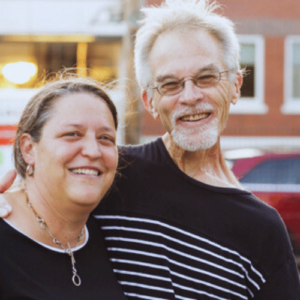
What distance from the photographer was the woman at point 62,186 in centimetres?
185

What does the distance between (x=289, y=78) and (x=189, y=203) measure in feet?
41.6

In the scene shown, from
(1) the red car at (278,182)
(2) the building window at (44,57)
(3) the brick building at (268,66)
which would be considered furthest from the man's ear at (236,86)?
(3) the brick building at (268,66)

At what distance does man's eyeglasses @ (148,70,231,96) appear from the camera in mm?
2283

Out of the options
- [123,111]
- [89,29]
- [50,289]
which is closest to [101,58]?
[89,29]

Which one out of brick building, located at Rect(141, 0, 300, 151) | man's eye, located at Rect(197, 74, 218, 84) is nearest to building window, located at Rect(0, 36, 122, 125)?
brick building, located at Rect(141, 0, 300, 151)

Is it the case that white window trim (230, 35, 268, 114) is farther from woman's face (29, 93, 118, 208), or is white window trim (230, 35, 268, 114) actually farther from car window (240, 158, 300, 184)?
woman's face (29, 93, 118, 208)

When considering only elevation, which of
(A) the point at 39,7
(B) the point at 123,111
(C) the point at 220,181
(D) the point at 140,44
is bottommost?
(C) the point at 220,181

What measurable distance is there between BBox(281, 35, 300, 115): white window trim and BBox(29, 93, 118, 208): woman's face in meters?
12.8

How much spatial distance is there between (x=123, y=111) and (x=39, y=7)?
11.3m

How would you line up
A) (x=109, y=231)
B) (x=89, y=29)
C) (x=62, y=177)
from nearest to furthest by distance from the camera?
1. (x=62, y=177)
2. (x=109, y=231)
3. (x=89, y=29)

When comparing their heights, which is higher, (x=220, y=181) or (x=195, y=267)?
(x=220, y=181)

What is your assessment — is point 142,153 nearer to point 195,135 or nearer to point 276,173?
point 195,135

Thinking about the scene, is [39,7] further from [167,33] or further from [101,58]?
[167,33]

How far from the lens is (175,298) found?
2174 millimetres
